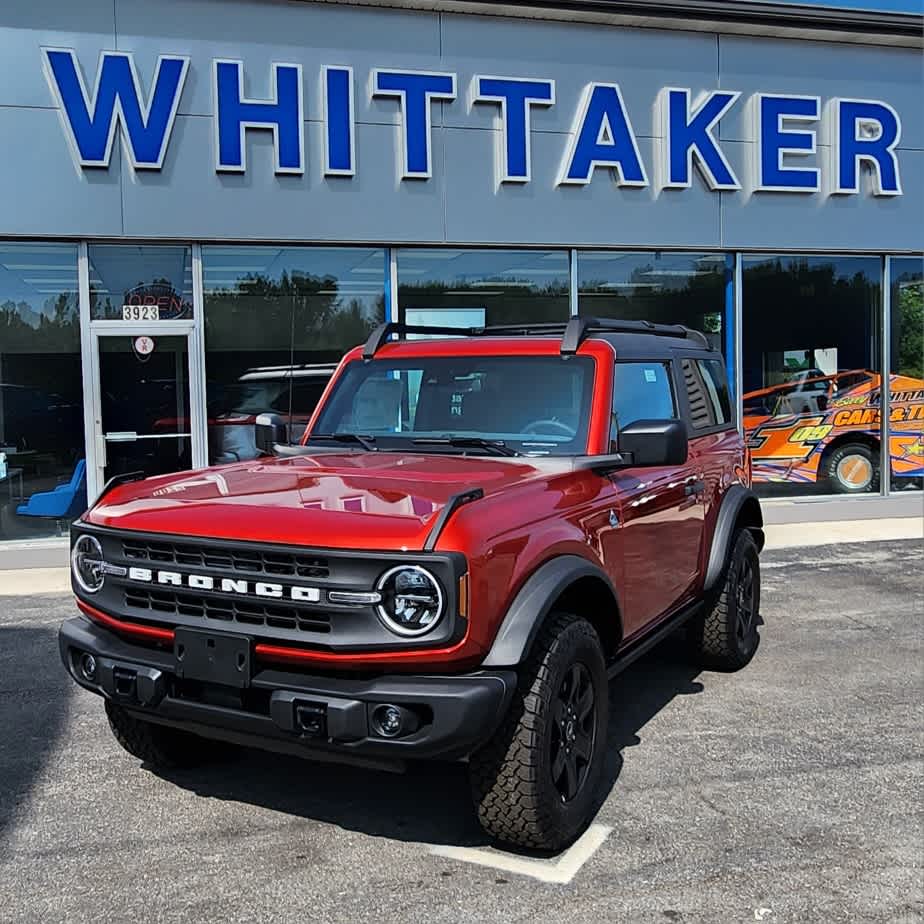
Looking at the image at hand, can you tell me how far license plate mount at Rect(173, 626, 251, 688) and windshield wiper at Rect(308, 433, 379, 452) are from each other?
1.45 metres

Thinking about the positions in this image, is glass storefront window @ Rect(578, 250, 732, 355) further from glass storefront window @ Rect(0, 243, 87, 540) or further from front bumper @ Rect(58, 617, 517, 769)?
front bumper @ Rect(58, 617, 517, 769)

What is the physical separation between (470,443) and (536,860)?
1729 millimetres

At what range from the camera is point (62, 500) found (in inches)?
394

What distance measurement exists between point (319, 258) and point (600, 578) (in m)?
7.49

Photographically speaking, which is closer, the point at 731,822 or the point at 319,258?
the point at 731,822

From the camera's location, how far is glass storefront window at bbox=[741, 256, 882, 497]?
12.0m

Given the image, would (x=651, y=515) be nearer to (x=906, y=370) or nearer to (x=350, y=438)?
(x=350, y=438)

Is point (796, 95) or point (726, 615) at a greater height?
point (796, 95)

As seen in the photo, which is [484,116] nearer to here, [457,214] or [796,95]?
[457,214]

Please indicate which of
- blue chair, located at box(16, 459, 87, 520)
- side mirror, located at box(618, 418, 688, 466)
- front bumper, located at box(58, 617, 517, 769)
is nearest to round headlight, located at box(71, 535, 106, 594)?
front bumper, located at box(58, 617, 517, 769)

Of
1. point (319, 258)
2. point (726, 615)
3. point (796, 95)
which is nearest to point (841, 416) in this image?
point (796, 95)

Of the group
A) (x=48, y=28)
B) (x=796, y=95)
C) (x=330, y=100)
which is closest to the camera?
(x=48, y=28)

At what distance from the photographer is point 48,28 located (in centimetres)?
933

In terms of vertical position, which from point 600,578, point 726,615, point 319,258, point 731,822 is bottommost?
point 731,822
